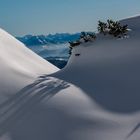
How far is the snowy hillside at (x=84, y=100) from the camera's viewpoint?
506 inches

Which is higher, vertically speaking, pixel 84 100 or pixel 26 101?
pixel 26 101

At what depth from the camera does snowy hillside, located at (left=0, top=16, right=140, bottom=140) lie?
12852 mm

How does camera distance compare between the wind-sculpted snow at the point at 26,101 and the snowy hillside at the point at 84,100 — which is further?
the wind-sculpted snow at the point at 26,101

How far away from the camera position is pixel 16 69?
21016 millimetres

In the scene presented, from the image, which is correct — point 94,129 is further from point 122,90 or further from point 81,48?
point 81,48

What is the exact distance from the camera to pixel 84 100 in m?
15.8

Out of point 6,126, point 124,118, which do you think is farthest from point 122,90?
point 6,126

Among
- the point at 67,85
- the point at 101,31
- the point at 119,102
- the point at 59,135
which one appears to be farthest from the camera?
the point at 101,31

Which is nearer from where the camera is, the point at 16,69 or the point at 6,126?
the point at 6,126

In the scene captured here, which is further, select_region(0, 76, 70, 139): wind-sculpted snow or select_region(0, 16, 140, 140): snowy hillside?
select_region(0, 76, 70, 139): wind-sculpted snow

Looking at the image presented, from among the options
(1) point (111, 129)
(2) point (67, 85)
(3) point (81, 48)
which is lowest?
(1) point (111, 129)

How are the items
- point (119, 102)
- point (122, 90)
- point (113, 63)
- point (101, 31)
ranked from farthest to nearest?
point (101, 31) → point (113, 63) → point (122, 90) → point (119, 102)

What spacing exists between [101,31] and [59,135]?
1223cm

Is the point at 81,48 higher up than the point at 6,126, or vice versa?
the point at 81,48
